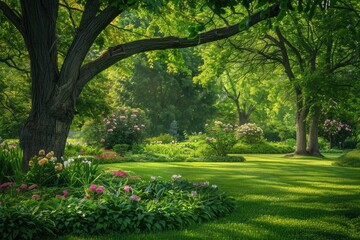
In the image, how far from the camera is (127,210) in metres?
5.71

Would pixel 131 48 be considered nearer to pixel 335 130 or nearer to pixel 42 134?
pixel 42 134

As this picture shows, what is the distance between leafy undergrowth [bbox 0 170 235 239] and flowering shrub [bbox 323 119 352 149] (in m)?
26.4

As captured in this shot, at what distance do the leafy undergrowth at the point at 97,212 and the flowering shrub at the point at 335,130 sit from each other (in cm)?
2641

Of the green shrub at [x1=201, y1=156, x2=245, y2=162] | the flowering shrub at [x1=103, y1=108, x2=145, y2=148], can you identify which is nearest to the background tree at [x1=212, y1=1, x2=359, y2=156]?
the green shrub at [x1=201, y1=156, x2=245, y2=162]

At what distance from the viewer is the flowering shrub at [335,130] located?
31750 mm

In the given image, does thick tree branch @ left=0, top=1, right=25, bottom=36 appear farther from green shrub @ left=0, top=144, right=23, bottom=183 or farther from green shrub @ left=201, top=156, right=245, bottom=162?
green shrub @ left=201, top=156, right=245, bottom=162

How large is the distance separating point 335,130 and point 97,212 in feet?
100

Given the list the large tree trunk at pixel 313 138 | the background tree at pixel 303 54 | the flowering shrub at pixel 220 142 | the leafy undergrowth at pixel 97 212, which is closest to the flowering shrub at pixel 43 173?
the leafy undergrowth at pixel 97 212

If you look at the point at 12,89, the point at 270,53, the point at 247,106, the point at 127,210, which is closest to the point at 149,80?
the point at 247,106

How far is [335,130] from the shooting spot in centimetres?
3262

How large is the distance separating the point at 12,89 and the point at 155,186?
10.1 metres

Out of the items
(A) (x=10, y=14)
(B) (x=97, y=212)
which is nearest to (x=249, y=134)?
(A) (x=10, y=14)

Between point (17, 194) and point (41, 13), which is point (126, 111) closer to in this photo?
point (41, 13)

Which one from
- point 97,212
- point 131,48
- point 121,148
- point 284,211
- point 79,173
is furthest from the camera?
point 121,148
